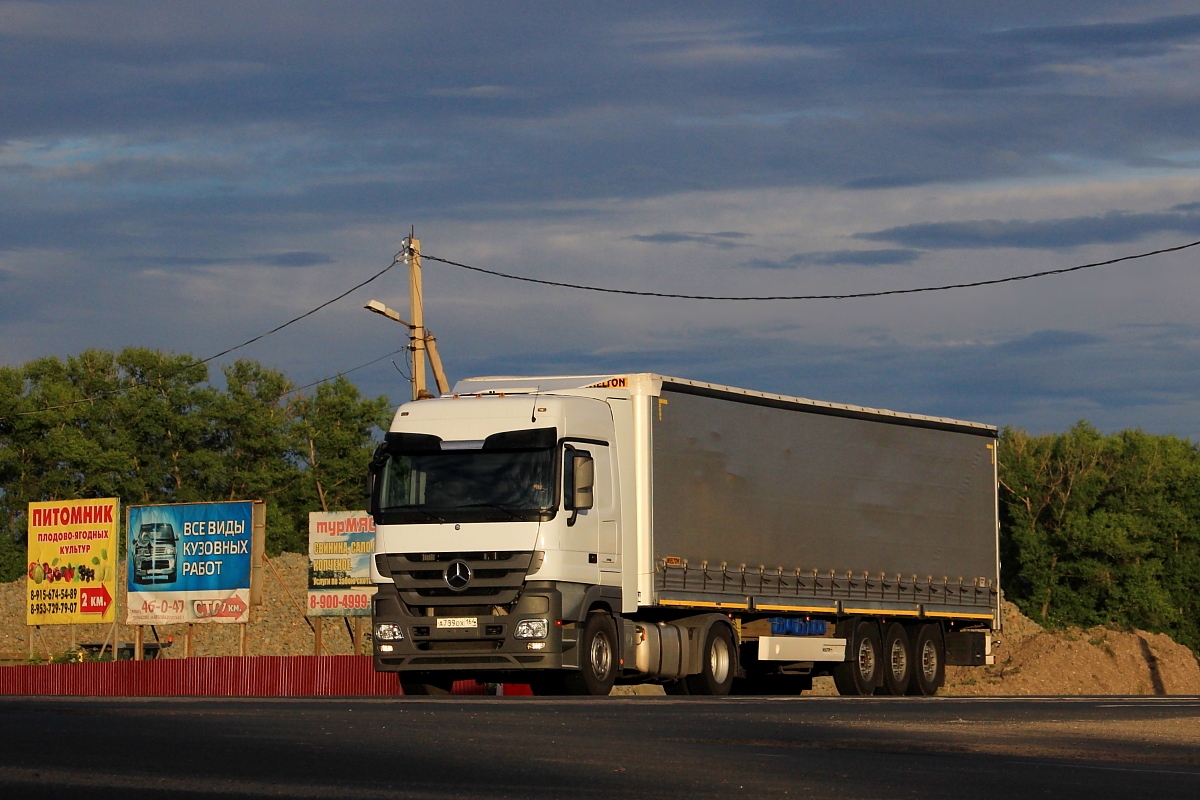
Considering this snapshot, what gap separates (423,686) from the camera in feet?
77.7

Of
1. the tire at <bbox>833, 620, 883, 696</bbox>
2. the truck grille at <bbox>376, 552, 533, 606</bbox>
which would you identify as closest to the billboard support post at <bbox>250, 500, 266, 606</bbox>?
the tire at <bbox>833, 620, 883, 696</bbox>

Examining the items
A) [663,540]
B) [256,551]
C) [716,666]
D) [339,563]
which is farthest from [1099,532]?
[663,540]

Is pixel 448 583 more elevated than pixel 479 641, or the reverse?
pixel 448 583

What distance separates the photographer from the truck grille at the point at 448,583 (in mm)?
21359

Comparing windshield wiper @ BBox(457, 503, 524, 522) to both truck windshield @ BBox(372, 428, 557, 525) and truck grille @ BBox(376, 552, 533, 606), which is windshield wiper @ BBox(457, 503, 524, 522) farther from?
truck grille @ BBox(376, 552, 533, 606)

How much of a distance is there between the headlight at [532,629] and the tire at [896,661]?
825cm

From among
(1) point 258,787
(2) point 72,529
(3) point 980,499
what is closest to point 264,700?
(1) point 258,787

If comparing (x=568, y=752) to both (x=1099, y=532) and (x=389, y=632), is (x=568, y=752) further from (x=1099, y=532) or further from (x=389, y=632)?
(x=1099, y=532)

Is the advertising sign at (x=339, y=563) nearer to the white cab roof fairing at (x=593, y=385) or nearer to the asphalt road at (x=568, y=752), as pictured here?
the white cab roof fairing at (x=593, y=385)

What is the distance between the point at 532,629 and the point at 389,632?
1.85 meters

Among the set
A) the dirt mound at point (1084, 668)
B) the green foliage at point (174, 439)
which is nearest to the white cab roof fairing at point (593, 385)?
the dirt mound at point (1084, 668)

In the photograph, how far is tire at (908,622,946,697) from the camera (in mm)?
28531

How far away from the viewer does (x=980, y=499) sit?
3022cm

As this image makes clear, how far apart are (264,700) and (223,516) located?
824 inches
